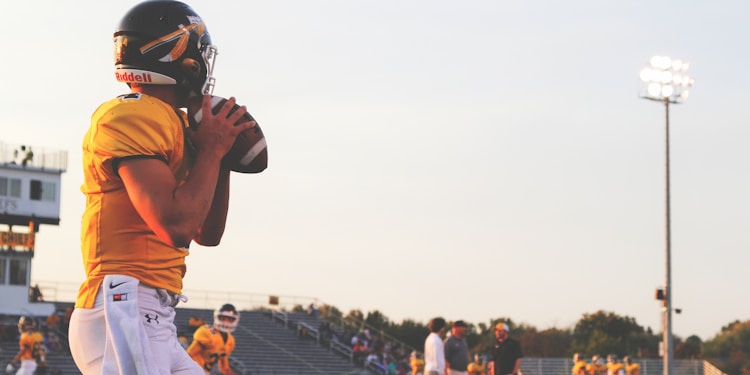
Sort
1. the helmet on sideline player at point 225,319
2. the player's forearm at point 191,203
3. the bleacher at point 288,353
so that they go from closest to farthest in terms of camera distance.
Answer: the player's forearm at point 191,203, the helmet on sideline player at point 225,319, the bleacher at point 288,353

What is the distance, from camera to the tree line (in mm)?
58812

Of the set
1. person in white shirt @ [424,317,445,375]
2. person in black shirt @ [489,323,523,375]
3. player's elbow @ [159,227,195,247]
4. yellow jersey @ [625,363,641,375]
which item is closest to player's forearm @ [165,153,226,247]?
player's elbow @ [159,227,195,247]

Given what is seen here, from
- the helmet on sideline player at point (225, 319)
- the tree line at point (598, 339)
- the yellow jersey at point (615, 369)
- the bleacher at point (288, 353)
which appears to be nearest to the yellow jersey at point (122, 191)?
the helmet on sideline player at point (225, 319)

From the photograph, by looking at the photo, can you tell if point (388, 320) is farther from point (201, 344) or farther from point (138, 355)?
point (138, 355)

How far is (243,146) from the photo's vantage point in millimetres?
3965

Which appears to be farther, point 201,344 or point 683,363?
point 683,363

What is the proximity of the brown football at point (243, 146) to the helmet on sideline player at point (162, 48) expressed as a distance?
0.33 ft

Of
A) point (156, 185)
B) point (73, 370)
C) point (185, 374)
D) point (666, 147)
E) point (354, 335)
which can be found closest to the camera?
point (156, 185)

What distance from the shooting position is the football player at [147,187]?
12.1ft

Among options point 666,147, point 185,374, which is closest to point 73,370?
point 666,147

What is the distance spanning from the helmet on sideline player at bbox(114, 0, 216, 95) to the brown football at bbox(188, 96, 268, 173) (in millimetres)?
101

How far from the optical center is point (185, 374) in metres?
3.93

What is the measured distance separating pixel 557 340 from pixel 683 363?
22494 millimetres

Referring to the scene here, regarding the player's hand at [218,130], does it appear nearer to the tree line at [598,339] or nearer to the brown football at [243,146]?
the brown football at [243,146]
